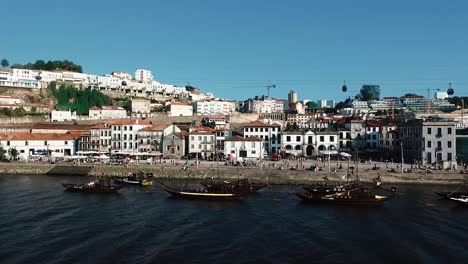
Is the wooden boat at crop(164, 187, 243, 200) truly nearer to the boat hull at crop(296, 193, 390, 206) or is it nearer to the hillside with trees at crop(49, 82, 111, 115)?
the boat hull at crop(296, 193, 390, 206)

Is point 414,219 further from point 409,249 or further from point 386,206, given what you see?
point 409,249

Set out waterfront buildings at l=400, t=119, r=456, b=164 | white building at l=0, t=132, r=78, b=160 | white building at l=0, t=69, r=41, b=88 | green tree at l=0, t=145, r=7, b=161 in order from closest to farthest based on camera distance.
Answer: waterfront buildings at l=400, t=119, r=456, b=164 → green tree at l=0, t=145, r=7, b=161 → white building at l=0, t=132, r=78, b=160 → white building at l=0, t=69, r=41, b=88

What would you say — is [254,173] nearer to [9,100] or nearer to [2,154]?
[2,154]

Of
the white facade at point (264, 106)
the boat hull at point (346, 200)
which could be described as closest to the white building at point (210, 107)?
the white facade at point (264, 106)

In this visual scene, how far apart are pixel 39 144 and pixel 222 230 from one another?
179 ft

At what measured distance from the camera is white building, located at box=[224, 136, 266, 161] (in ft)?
232

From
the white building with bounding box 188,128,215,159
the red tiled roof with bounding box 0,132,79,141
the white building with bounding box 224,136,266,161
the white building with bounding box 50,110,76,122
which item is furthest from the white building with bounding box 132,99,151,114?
the white building with bounding box 224,136,266,161

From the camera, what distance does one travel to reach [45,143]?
76250 millimetres

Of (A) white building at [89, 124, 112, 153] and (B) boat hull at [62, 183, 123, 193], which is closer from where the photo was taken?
(B) boat hull at [62, 183, 123, 193]

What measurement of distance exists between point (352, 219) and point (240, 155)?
119 feet

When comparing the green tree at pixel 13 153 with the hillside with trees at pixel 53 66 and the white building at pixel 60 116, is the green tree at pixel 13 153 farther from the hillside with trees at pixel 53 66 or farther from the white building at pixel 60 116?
the hillside with trees at pixel 53 66

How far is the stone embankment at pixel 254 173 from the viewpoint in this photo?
5388 cm

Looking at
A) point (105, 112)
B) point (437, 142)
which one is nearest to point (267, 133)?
point (437, 142)

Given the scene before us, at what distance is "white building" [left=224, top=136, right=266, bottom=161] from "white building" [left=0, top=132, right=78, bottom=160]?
28.1 m
